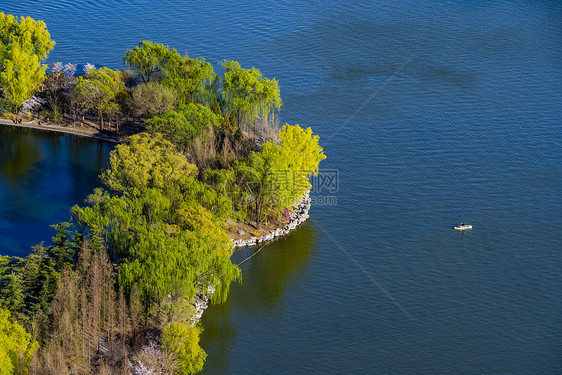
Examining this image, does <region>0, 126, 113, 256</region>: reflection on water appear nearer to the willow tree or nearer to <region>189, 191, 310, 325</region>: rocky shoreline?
the willow tree

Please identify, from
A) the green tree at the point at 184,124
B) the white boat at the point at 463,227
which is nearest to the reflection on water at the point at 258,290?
the white boat at the point at 463,227

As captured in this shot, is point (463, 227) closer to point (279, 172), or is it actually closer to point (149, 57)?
point (279, 172)

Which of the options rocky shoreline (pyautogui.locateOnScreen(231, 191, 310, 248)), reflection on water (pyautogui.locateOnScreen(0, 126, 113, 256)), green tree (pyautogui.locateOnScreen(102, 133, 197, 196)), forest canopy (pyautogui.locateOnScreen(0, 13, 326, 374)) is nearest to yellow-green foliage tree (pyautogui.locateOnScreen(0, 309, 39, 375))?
forest canopy (pyautogui.locateOnScreen(0, 13, 326, 374))

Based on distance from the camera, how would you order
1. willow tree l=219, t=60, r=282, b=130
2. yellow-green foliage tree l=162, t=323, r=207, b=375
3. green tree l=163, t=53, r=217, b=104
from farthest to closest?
1. green tree l=163, t=53, r=217, b=104
2. willow tree l=219, t=60, r=282, b=130
3. yellow-green foliage tree l=162, t=323, r=207, b=375

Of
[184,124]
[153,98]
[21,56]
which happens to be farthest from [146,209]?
[21,56]

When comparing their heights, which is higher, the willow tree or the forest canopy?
the willow tree

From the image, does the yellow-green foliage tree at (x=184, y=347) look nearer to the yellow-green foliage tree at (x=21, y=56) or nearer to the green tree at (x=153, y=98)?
the green tree at (x=153, y=98)

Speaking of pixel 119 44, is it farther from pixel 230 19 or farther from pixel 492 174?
pixel 492 174
